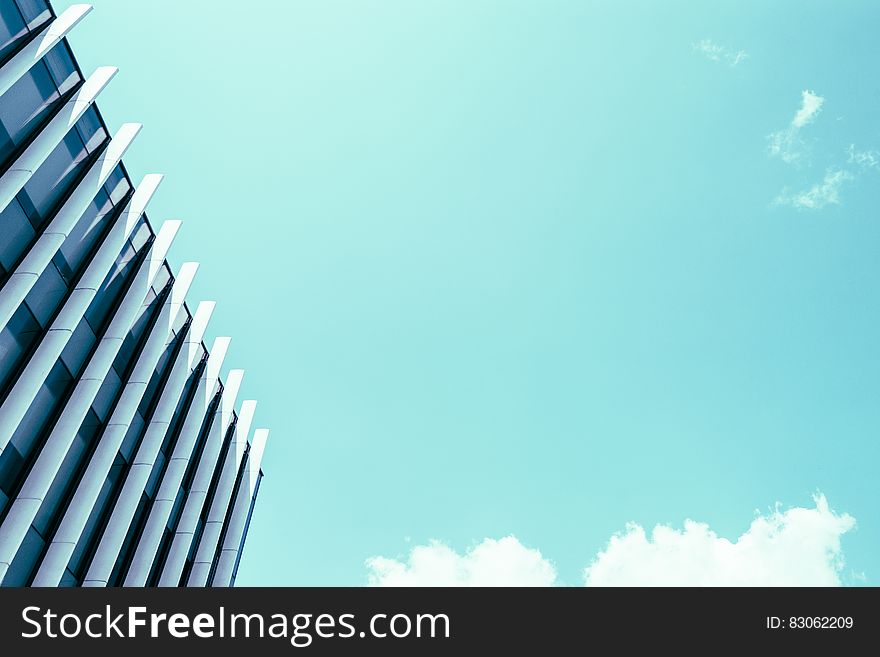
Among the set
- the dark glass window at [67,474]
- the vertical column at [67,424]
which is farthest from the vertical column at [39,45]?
the dark glass window at [67,474]

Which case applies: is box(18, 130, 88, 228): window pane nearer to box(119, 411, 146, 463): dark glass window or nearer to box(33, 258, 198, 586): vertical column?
box(33, 258, 198, 586): vertical column

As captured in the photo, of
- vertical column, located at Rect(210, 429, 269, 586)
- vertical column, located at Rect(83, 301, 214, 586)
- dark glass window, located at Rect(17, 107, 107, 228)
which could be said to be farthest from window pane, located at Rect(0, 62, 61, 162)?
vertical column, located at Rect(210, 429, 269, 586)

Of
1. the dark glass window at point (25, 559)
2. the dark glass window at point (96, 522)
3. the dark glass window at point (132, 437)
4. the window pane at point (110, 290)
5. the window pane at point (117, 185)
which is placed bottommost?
the dark glass window at point (25, 559)

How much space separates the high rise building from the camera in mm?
17359

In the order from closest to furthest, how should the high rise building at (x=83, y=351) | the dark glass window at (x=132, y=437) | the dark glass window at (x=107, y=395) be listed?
the high rise building at (x=83, y=351), the dark glass window at (x=107, y=395), the dark glass window at (x=132, y=437)

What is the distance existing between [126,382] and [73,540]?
5.89 metres

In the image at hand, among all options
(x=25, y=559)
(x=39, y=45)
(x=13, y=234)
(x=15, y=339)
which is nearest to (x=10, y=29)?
(x=39, y=45)

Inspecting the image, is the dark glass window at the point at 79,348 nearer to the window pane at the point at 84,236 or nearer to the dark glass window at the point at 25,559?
the window pane at the point at 84,236

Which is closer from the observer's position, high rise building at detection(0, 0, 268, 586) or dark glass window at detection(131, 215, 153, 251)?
high rise building at detection(0, 0, 268, 586)

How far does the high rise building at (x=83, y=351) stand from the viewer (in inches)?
683

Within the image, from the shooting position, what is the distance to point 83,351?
2056 centimetres
